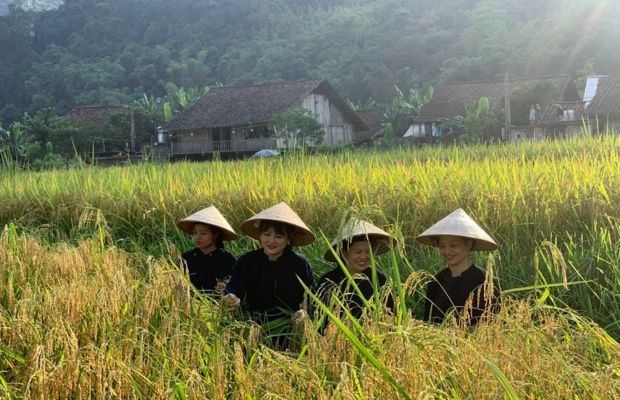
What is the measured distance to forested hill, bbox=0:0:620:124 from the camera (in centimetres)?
3119

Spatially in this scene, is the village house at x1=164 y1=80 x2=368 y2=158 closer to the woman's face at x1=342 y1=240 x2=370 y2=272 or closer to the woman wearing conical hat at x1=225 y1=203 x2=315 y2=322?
the woman wearing conical hat at x1=225 y1=203 x2=315 y2=322

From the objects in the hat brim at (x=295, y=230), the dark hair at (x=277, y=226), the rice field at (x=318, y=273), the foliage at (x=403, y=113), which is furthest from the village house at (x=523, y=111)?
the dark hair at (x=277, y=226)

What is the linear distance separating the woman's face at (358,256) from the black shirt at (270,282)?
24 cm

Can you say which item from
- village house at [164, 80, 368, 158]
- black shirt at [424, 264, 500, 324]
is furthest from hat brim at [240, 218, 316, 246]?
village house at [164, 80, 368, 158]

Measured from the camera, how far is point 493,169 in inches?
216

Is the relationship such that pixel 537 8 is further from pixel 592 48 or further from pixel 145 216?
pixel 145 216

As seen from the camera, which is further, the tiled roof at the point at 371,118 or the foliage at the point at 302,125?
the tiled roof at the point at 371,118

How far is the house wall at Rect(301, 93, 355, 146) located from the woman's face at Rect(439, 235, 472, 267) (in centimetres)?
2245

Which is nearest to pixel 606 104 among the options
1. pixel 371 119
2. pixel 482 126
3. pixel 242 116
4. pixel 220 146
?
pixel 482 126

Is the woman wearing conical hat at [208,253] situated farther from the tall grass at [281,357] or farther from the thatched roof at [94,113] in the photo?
the thatched roof at [94,113]

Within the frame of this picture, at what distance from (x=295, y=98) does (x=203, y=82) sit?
56.7 ft

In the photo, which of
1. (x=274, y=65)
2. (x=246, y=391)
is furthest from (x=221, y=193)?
(x=274, y=65)

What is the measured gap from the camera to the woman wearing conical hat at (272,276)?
3.56m

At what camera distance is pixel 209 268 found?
4.13m
